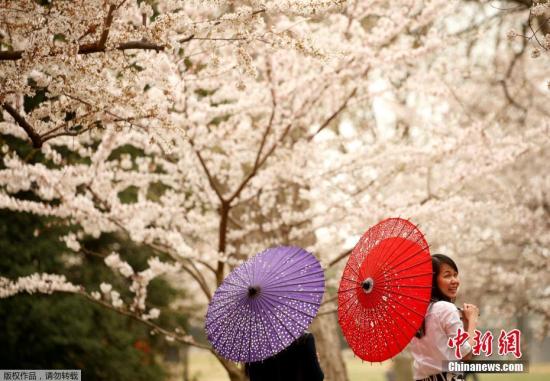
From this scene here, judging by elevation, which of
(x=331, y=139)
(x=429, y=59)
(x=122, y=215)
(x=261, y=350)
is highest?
(x=429, y=59)

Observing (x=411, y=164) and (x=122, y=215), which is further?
(x=411, y=164)

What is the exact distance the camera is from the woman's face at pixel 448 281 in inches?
113

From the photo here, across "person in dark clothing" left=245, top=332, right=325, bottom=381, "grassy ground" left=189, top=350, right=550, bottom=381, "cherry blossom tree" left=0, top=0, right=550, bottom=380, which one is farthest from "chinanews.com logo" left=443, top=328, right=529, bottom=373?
"grassy ground" left=189, top=350, right=550, bottom=381

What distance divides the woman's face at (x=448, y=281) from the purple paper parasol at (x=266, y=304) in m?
0.62

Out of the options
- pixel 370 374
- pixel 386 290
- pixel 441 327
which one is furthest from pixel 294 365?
pixel 370 374

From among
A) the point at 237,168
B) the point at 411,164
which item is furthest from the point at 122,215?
the point at 411,164

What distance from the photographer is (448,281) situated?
2.88 metres

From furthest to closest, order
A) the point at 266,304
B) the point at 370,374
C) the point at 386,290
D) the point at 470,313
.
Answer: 1. the point at 370,374
2. the point at 266,304
3. the point at 386,290
4. the point at 470,313

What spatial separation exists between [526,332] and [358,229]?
24.6 feet

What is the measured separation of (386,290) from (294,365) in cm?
61

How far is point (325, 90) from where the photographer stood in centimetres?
607

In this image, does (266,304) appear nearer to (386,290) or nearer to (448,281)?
(386,290)

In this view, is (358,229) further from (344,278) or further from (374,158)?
(344,278)

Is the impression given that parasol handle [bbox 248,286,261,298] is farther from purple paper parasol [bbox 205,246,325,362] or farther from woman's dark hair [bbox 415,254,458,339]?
woman's dark hair [bbox 415,254,458,339]
